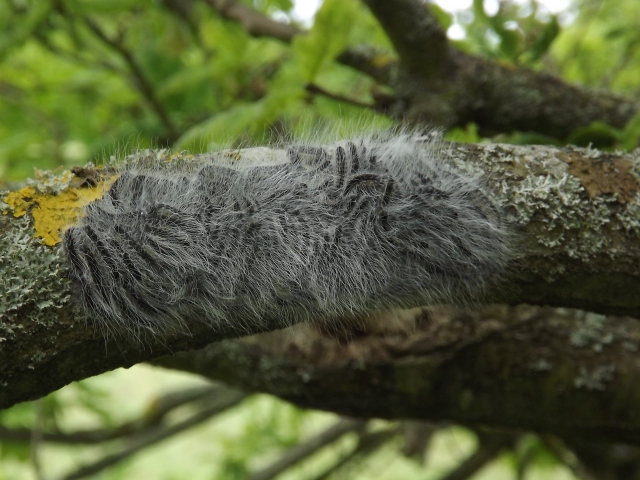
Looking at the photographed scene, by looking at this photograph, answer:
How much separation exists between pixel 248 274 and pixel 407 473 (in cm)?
435

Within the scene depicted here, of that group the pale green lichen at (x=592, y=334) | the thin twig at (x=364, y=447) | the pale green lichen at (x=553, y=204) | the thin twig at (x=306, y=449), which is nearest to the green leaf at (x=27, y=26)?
the pale green lichen at (x=553, y=204)

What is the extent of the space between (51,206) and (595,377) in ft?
4.28

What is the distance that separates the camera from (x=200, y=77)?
83.9 inches

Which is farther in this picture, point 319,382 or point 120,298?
point 319,382

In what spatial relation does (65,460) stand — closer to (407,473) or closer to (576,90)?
(407,473)

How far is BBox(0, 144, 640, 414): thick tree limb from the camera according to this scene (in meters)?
0.93

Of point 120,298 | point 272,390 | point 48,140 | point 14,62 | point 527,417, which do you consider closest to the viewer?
point 120,298

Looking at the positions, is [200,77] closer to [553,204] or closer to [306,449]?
[553,204]

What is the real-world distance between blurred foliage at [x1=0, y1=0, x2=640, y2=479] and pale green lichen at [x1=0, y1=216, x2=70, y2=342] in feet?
2.44

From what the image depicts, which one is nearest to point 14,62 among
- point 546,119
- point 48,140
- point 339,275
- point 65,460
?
point 48,140

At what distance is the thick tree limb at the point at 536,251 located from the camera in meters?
0.93

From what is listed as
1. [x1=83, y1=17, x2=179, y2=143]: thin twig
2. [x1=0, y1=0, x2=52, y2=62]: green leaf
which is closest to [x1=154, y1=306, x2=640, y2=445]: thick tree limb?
[x1=83, y1=17, x2=179, y2=143]: thin twig

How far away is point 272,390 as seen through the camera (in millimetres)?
1851

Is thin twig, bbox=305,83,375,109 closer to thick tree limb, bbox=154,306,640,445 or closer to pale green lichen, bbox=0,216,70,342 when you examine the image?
thick tree limb, bbox=154,306,640,445
